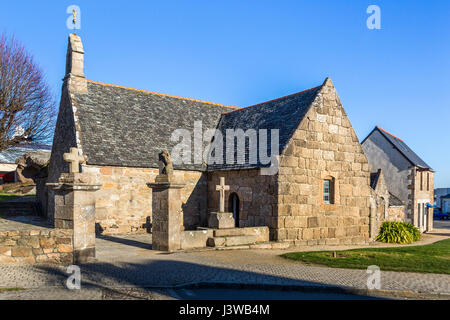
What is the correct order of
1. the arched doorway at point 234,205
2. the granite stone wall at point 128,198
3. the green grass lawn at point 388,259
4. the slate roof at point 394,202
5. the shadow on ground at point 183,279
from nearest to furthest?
the shadow on ground at point 183,279
the green grass lawn at point 388,259
the granite stone wall at point 128,198
the arched doorway at point 234,205
the slate roof at point 394,202

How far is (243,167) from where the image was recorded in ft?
52.7

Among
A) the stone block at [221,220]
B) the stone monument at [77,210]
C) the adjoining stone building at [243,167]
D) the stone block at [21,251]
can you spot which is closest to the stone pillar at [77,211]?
the stone monument at [77,210]

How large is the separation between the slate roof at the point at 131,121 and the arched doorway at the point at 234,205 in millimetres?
2587

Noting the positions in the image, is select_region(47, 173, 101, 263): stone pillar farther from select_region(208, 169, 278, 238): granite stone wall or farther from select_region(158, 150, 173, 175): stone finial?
select_region(208, 169, 278, 238): granite stone wall

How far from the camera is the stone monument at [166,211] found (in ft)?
38.3

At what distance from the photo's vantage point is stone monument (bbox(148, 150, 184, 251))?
11.7 metres

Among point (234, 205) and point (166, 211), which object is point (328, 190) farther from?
point (166, 211)

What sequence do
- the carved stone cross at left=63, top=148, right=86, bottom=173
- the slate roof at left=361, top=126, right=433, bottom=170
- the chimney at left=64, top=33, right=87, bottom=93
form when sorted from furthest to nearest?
the slate roof at left=361, top=126, right=433, bottom=170 → the chimney at left=64, top=33, right=87, bottom=93 → the carved stone cross at left=63, top=148, right=86, bottom=173

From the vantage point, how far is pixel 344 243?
16250 mm

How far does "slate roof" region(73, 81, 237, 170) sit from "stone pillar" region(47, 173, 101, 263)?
251 inches

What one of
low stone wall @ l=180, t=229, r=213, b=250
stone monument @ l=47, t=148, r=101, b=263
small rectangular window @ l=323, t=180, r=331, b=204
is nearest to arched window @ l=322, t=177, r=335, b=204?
small rectangular window @ l=323, t=180, r=331, b=204

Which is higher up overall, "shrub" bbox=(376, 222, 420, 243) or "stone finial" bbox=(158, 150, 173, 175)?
"stone finial" bbox=(158, 150, 173, 175)

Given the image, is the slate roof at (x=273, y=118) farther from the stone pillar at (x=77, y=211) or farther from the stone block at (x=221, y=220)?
the stone pillar at (x=77, y=211)
